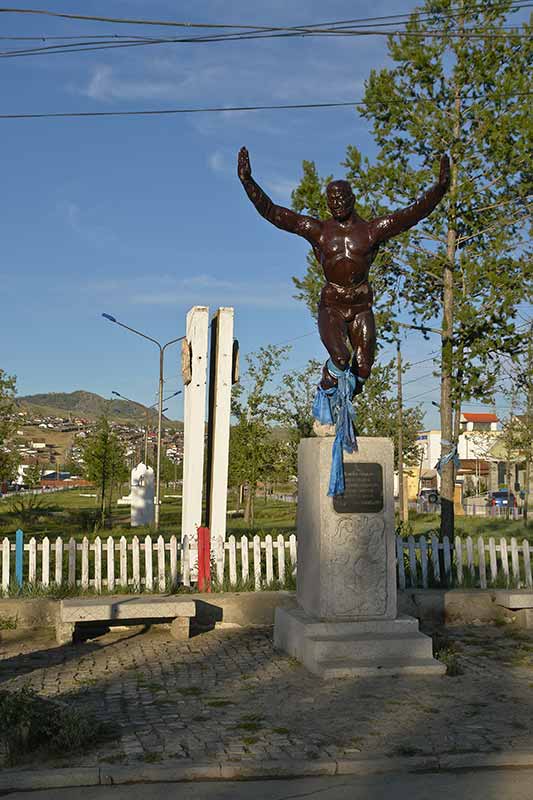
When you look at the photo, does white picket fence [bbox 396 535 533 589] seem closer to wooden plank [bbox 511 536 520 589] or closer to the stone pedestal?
wooden plank [bbox 511 536 520 589]

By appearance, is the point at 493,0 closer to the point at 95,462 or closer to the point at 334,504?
the point at 334,504

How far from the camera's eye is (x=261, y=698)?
711 centimetres

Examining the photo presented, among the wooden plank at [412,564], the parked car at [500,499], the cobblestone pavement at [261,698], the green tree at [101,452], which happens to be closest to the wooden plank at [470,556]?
the wooden plank at [412,564]

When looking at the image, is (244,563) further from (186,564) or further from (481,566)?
(481,566)

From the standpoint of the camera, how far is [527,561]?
12.4m

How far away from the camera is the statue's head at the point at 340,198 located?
28.8 ft

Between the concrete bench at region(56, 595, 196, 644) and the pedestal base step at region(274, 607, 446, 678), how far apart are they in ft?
5.75

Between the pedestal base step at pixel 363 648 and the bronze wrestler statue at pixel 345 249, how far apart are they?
239 centimetres

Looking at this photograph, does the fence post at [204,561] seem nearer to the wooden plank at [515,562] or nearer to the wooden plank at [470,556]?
the wooden plank at [470,556]

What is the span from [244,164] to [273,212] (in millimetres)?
577

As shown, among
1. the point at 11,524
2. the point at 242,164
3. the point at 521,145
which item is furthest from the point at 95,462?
the point at 242,164

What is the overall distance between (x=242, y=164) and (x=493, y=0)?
7954mm

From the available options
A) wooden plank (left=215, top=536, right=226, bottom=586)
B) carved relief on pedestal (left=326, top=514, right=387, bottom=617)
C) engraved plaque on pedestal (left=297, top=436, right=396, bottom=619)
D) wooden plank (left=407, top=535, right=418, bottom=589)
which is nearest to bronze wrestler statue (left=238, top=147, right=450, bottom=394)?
engraved plaque on pedestal (left=297, top=436, right=396, bottom=619)

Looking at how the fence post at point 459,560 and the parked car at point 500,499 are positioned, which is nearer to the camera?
the fence post at point 459,560
